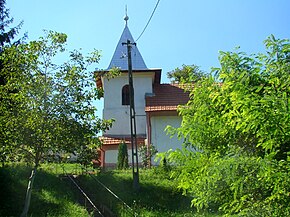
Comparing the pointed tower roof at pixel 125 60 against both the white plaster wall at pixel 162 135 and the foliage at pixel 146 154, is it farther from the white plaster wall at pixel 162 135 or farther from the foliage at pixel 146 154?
the foliage at pixel 146 154

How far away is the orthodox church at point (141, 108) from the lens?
→ 2150 cm

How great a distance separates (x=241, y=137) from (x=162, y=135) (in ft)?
52.6

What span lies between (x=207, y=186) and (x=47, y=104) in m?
5.38

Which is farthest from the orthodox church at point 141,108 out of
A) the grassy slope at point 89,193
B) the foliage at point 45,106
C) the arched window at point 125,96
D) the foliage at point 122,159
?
the foliage at point 45,106

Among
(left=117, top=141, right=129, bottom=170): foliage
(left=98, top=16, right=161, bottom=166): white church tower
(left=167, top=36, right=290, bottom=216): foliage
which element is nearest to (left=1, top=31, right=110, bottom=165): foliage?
(left=167, top=36, right=290, bottom=216): foliage

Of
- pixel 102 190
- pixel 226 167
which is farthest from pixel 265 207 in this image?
pixel 102 190

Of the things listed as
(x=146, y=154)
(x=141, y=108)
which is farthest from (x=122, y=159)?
(x=141, y=108)

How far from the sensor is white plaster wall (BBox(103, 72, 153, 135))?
77.1ft

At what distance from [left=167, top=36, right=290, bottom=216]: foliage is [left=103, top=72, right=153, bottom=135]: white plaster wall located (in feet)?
56.5

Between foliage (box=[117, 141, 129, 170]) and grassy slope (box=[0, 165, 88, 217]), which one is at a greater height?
foliage (box=[117, 141, 129, 170])

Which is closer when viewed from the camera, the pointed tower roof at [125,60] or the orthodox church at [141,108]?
the orthodox church at [141,108]

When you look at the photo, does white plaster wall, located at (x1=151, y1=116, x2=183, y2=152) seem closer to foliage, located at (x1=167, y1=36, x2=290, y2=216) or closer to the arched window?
the arched window

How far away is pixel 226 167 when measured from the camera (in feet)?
15.8

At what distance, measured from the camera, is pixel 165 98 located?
75.7 feet
